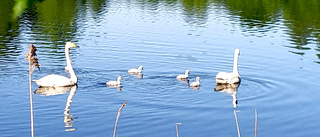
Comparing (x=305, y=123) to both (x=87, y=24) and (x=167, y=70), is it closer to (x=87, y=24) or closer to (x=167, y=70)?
(x=167, y=70)

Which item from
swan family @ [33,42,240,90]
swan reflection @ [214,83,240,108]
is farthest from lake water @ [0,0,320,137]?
swan family @ [33,42,240,90]

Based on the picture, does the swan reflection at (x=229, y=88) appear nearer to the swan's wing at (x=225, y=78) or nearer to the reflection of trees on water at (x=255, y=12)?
the swan's wing at (x=225, y=78)

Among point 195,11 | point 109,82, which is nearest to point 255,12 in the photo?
point 195,11

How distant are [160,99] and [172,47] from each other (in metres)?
8.96

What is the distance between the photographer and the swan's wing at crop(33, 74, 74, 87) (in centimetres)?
1648

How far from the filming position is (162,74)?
18156 millimetres

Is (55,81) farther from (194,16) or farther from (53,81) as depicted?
(194,16)

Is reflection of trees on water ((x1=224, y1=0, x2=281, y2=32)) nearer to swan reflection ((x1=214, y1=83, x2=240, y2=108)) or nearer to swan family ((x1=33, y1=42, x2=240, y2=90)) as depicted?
swan reflection ((x1=214, y1=83, x2=240, y2=108))

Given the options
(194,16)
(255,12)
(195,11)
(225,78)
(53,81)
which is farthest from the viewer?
(255,12)

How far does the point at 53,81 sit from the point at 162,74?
3342 mm

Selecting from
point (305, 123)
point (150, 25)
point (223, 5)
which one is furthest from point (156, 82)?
point (223, 5)

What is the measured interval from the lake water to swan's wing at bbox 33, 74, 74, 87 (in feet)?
1.19

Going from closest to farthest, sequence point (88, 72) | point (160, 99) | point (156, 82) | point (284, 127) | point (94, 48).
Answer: point (284, 127), point (160, 99), point (156, 82), point (88, 72), point (94, 48)

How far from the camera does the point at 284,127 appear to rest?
12578 millimetres
